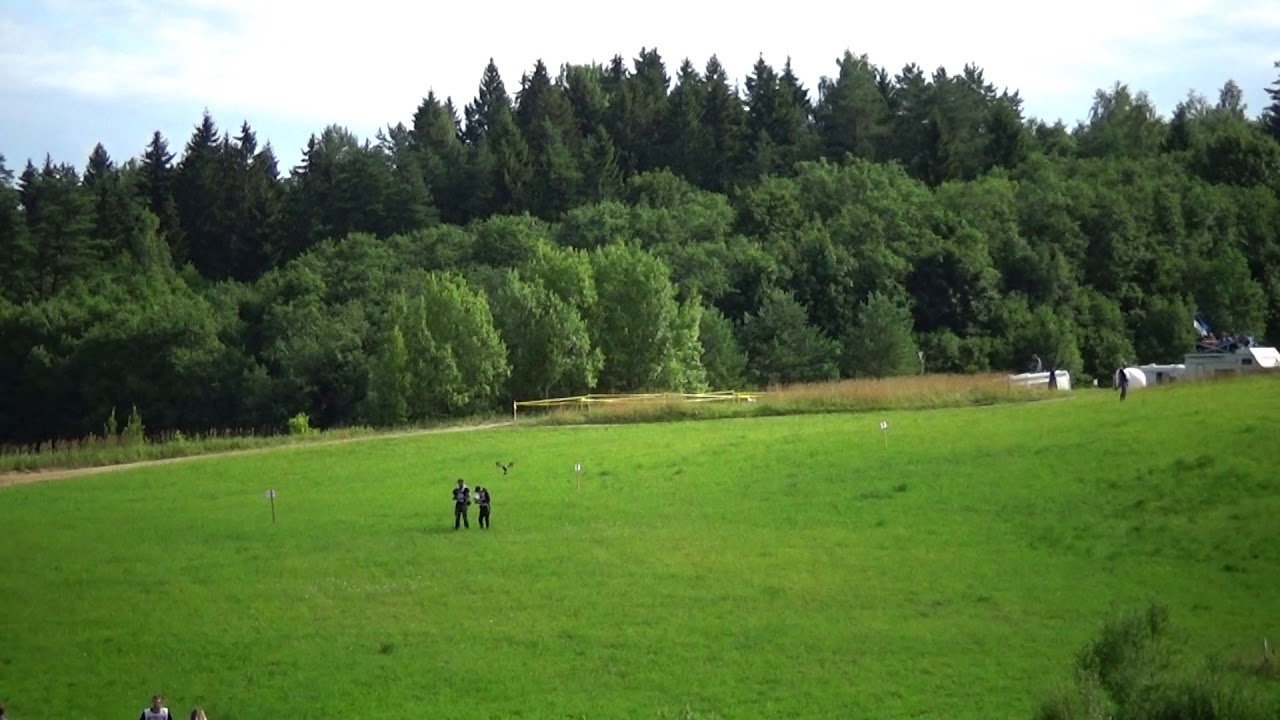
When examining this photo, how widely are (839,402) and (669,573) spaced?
35506 millimetres

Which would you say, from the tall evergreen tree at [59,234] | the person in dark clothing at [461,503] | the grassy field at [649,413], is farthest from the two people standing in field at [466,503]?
the tall evergreen tree at [59,234]

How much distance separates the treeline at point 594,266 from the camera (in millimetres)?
102875

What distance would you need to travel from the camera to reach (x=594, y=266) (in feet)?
347

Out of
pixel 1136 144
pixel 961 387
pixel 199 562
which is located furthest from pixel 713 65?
pixel 199 562

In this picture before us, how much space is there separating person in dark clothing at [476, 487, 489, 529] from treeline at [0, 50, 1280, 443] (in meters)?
43.9

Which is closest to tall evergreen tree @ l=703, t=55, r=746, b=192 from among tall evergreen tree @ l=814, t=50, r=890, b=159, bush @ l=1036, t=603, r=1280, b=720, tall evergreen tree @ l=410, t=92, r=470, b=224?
tall evergreen tree @ l=814, t=50, r=890, b=159

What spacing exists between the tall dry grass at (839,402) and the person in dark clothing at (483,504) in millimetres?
26754

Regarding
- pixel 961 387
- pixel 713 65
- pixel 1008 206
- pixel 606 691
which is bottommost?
pixel 606 691

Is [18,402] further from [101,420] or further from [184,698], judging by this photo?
[184,698]

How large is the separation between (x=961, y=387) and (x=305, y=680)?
47394mm

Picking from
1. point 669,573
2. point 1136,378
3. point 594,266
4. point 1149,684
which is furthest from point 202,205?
point 1149,684

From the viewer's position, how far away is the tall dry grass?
7269 cm

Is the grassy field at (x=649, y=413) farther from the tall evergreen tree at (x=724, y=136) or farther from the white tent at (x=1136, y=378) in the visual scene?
the tall evergreen tree at (x=724, y=136)

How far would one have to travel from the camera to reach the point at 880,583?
128 ft
